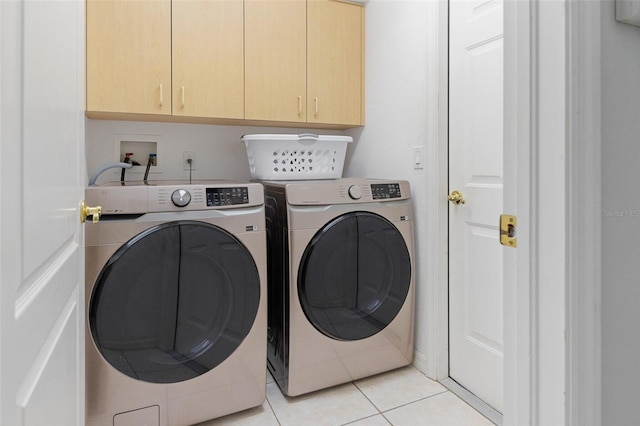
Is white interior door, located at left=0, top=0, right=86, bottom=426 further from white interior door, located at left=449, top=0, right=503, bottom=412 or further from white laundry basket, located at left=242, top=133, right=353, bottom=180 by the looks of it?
white interior door, located at left=449, top=0, right=503, bottom=412

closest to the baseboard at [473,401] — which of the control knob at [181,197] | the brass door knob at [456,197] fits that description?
the brass door knob at [456,197]

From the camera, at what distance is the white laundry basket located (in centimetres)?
196

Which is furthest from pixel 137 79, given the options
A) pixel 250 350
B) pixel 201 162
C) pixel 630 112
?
pixel 630 112

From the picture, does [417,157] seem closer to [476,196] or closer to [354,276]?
[476,196]

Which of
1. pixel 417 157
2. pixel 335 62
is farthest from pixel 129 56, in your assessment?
pixel 417 157

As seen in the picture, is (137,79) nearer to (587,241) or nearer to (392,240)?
(392,240)

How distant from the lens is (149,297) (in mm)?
1411

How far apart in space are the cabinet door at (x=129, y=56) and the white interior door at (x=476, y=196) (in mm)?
1398

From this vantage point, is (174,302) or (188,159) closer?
(174,302)

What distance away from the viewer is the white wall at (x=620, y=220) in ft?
2.11

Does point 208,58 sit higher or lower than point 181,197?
higher

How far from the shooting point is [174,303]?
1448 millimetres

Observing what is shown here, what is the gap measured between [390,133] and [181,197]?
47.7 inches

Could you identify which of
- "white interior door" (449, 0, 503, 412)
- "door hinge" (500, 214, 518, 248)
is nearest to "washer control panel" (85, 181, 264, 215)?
"white interior door" (449, 0, 503, 412)
